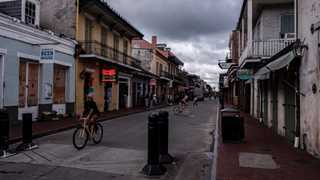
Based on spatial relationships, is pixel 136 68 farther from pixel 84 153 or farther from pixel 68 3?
pixel 84 153

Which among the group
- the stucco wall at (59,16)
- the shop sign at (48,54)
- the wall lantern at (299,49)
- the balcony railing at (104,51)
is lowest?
the wall lantern at (299,49)

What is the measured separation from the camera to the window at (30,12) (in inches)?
754

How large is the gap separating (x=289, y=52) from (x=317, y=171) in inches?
161

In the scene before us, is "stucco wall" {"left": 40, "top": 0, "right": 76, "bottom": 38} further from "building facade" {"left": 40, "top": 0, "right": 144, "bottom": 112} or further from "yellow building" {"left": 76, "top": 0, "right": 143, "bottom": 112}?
"yellow building" {"left": 76, "top": 0, "right": 143, "bottom": 112}

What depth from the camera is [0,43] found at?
50.4 ft

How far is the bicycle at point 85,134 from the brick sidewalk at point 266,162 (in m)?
3.84

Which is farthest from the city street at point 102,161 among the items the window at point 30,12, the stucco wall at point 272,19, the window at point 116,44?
the window at point 116,44

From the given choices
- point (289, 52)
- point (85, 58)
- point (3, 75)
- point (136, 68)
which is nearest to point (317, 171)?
point (289, 52)

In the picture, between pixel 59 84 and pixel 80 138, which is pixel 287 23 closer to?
pixel 59 84

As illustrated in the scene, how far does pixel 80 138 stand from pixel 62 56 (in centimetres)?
1094

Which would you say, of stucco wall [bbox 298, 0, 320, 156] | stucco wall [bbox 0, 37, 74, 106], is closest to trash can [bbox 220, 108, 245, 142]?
stucco wall [bbox 298, 0, 320, 156]

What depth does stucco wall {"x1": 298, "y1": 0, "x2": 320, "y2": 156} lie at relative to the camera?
8.82 m

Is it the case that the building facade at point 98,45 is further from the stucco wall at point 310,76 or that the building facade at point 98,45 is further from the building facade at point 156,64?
the stucco wall at point 310,76

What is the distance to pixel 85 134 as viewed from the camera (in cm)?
1125
